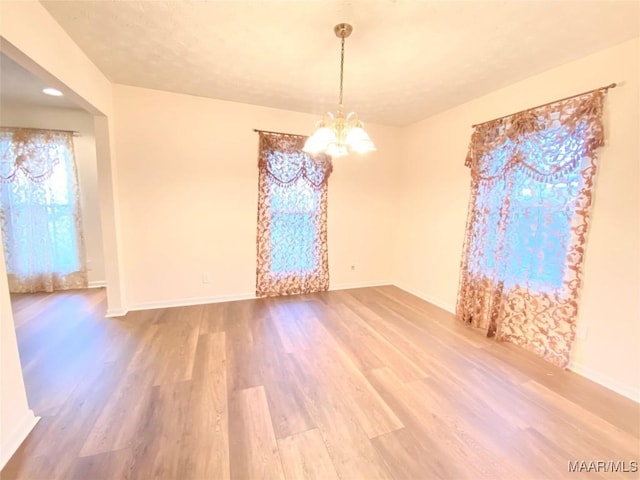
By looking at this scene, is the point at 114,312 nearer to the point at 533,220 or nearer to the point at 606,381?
the point at 533,220

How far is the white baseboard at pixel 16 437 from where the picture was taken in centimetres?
132

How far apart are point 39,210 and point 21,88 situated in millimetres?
1505

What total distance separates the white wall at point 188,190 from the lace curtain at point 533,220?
1.92 m

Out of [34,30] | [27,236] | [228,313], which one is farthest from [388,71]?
[27,236]

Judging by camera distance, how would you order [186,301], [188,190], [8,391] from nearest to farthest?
[8,391], [188,190], [186,301]

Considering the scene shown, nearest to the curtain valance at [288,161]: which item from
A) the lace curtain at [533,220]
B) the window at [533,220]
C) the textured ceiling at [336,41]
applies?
the textured ceiling at [336,41]

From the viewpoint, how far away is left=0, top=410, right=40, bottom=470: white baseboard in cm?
132

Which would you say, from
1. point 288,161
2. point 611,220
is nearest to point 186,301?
point 288,161

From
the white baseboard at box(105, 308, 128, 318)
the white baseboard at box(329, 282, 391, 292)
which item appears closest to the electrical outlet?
the white baseboard at box(329, 282, 391, 292)

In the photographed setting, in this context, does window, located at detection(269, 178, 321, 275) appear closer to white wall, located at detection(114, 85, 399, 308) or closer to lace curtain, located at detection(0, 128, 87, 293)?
white wall, located at detection(114, 85, 399, 308)

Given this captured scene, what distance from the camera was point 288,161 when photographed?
11.6ft

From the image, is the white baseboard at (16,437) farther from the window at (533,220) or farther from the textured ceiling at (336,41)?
the window at (533,220)

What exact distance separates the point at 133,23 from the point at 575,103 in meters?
3.33

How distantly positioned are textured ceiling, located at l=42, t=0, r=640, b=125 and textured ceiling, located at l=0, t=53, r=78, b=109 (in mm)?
784
